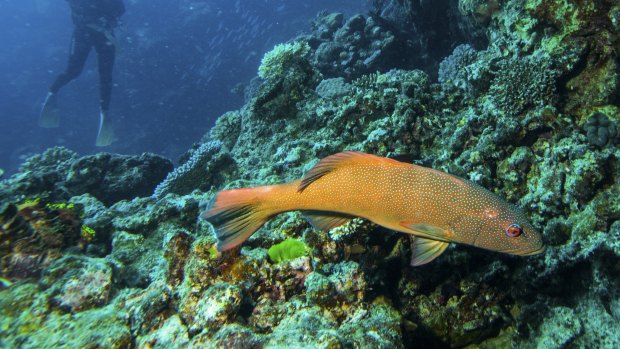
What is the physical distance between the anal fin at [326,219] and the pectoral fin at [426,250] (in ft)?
1.90

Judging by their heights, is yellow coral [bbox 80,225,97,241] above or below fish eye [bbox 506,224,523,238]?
above

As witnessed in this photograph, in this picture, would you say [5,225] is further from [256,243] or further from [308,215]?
[308,215]

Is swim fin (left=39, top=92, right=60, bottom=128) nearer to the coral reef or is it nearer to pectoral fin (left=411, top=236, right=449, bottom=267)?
the coral reef

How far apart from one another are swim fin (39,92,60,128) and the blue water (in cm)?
1218

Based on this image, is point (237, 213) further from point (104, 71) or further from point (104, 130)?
point (104, 71)

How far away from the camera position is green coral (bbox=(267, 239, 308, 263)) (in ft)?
11.3

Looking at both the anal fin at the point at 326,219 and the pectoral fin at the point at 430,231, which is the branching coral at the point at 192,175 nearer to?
the anal fin at the point at 326,219

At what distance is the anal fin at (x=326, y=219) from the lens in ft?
8.64

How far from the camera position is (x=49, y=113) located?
689 inches

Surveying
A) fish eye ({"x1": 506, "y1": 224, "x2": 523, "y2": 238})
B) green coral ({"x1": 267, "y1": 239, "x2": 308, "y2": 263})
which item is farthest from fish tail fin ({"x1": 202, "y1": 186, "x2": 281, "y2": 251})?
fish eye ({"x1": 506, "y1": 224, "x2": 523, "y2": 238})

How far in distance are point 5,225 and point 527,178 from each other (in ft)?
→ 22.4

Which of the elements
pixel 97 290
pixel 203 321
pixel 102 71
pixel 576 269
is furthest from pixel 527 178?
pixel 102 71

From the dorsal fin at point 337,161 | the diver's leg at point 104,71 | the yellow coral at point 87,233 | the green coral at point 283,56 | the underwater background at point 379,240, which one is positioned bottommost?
the underwater background at point 379,240

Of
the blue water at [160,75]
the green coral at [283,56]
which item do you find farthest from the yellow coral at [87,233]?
the blue water at [160,75]
